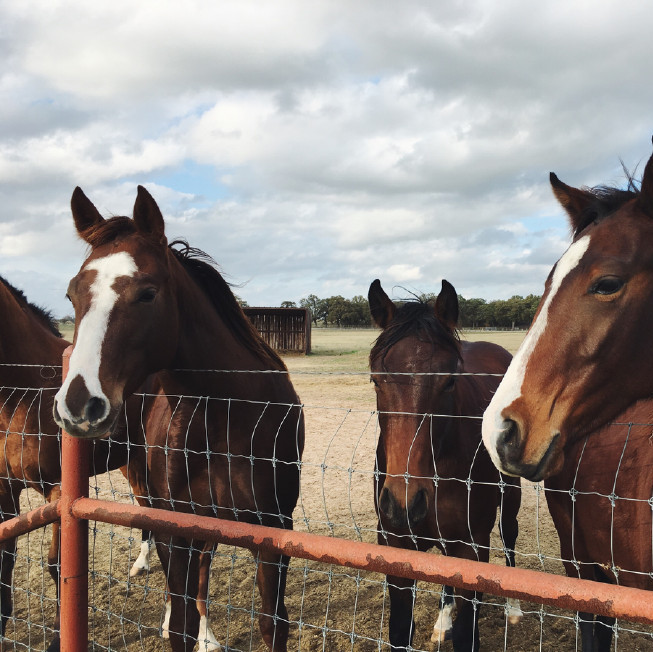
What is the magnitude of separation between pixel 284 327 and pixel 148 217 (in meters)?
24.6

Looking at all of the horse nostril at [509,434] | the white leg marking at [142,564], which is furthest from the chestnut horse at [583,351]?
the white leg marking at [142,564]

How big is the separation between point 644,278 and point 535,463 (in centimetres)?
68


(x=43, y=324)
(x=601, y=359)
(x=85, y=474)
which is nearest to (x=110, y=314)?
(x=85, y=474)

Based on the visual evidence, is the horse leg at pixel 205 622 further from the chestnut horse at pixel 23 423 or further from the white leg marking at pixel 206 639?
the chestnut horse at pixel 23 423

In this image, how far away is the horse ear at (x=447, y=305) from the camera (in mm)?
3045

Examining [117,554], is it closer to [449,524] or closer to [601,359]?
[449,524]

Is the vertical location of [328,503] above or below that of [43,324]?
below

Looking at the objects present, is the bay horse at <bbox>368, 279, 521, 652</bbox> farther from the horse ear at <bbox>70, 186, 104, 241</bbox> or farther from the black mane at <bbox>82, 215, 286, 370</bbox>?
the horse ear at <bbox>70, 186, 104, 241</bbox>

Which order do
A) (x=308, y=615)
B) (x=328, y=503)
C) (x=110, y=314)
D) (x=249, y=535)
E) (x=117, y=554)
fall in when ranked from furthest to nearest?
(x=328, y=503), (x=117, y=554), (x=308, y=615), (x=110, y=314), (x=249, y=535)

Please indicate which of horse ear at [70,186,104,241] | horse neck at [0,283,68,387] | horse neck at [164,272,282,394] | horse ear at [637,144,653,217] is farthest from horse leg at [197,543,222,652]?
horse ear at [637,144,653,217]

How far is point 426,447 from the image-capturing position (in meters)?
2.61

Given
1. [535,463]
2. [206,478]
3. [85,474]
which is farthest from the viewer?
[206,478]

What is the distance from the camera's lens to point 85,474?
2215 mm

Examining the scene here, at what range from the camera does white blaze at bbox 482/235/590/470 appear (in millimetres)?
1672
